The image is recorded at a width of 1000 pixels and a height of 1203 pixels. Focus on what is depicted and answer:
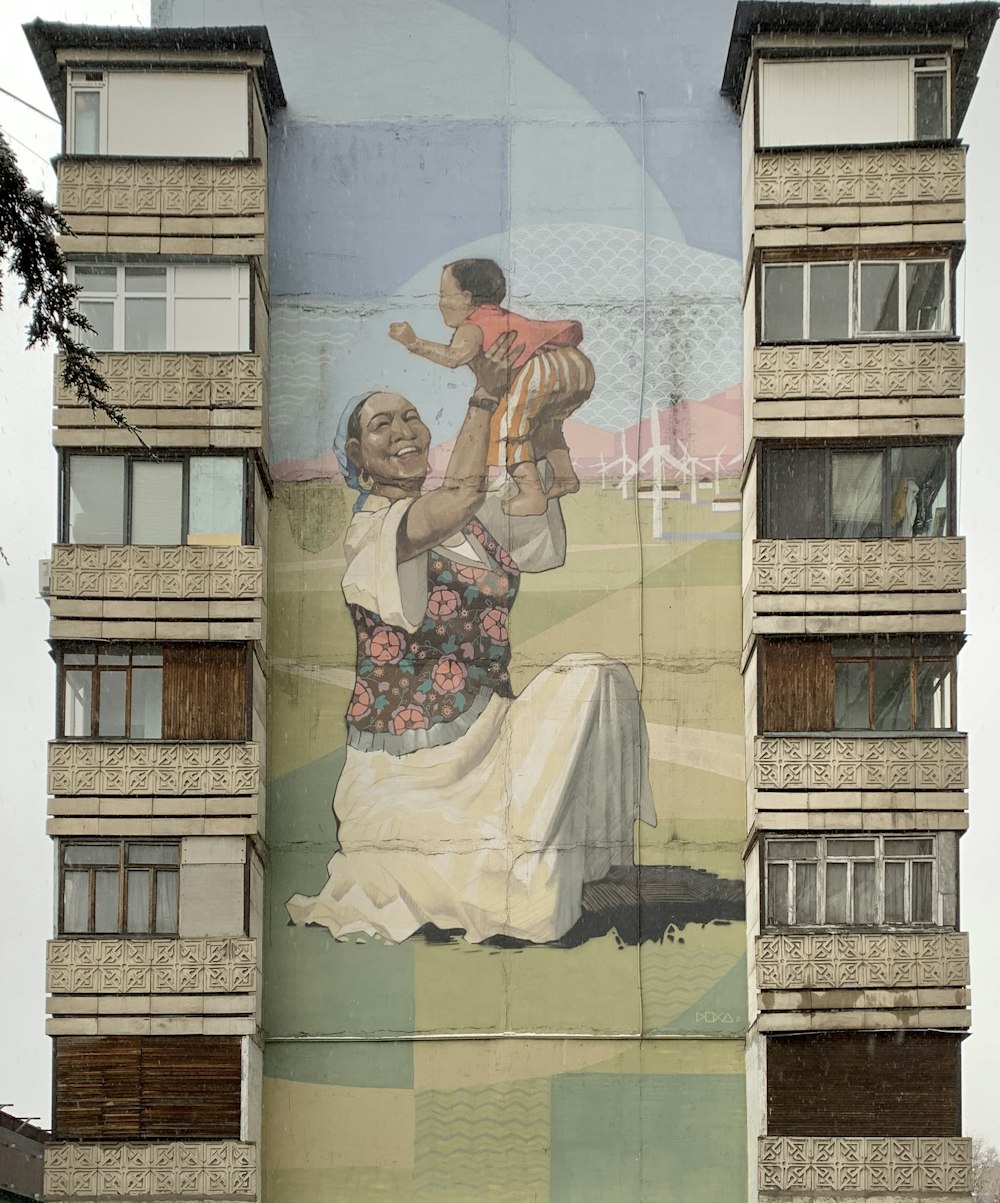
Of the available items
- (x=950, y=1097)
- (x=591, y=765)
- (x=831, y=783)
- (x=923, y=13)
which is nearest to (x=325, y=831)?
(x=591, y=765)

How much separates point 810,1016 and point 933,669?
590cm

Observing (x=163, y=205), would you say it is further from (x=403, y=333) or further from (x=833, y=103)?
(x=833, y=103)

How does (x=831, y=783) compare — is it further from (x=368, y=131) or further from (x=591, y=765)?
(x=368, y=131)

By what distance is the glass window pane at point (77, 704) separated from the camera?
37250 mm

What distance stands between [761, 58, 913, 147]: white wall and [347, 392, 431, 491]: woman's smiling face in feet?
24.5

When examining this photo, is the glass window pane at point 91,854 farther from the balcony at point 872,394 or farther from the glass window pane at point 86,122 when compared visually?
the balcony at point 872,394

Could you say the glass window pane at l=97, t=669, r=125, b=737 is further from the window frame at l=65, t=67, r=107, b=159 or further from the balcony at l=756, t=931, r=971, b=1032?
the balcony at l=756, t=931, r=971, b=1032

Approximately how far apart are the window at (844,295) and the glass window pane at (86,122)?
1137 centimetres

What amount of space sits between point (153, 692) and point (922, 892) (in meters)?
12.6

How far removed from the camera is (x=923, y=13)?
38281mm

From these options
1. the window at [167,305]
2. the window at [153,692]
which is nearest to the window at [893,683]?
the window at [153,692]

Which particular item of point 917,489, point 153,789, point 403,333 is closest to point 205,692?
point 153,789

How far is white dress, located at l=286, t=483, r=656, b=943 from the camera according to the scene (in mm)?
37750

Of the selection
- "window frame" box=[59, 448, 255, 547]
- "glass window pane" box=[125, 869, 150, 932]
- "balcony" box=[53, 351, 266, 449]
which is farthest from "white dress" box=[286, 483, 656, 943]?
"balcony" box=[53, 351, 266, 449]
